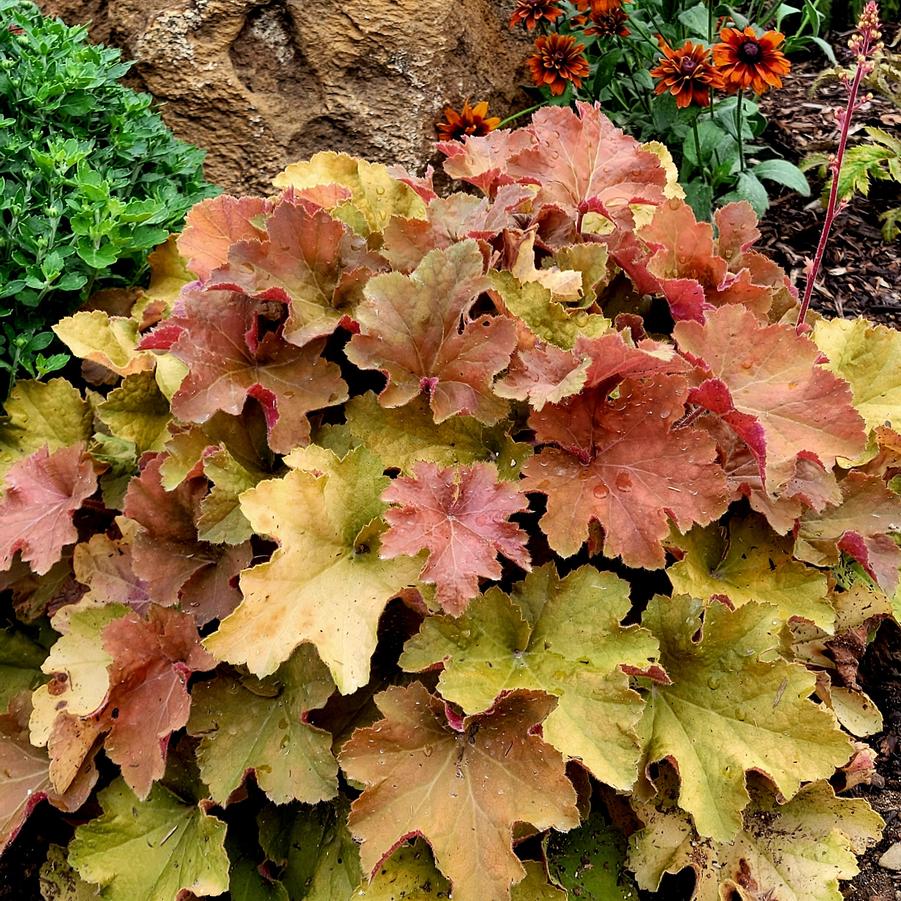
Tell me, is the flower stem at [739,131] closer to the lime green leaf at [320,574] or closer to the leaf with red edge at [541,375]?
the leaf with red edge at [541,375]

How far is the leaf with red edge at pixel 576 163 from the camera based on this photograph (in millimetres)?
2061

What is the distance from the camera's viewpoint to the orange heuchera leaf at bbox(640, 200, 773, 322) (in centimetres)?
196

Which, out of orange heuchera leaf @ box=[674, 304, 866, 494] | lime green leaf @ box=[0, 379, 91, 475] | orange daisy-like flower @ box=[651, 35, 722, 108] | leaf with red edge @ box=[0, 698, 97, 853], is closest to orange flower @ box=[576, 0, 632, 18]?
orange daisy-like flower @ box=[651, 35, 722, 108]

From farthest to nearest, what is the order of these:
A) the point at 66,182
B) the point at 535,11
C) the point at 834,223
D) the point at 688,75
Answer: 1. the point at 834,223
2. the point at 535,11
3. the point at 688,75
4. the point at 66,182

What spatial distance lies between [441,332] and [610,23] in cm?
213

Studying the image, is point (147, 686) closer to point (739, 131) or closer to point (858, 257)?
point (739, 131)

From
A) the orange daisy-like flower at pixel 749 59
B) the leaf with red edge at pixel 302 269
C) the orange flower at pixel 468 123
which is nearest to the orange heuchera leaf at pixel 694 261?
the leaf with red edge at pixel 302 269

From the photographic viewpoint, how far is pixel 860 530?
185 cm

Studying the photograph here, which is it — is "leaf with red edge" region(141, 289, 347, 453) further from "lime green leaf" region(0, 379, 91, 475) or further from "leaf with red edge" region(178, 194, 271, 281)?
"lime green leaf" region(0, 379, 91, 475)

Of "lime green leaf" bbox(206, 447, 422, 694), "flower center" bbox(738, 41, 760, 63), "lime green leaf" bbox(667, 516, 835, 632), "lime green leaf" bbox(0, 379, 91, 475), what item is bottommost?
"lime green leaf" bbox(0, 379, 91, 475)

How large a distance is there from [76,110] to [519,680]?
1.82 m

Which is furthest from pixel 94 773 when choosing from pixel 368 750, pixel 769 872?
pixel 769 872

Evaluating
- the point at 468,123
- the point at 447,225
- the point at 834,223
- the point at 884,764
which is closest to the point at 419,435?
the point at 447,225

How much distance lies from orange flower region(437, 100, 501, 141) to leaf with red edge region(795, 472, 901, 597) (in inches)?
70.7
